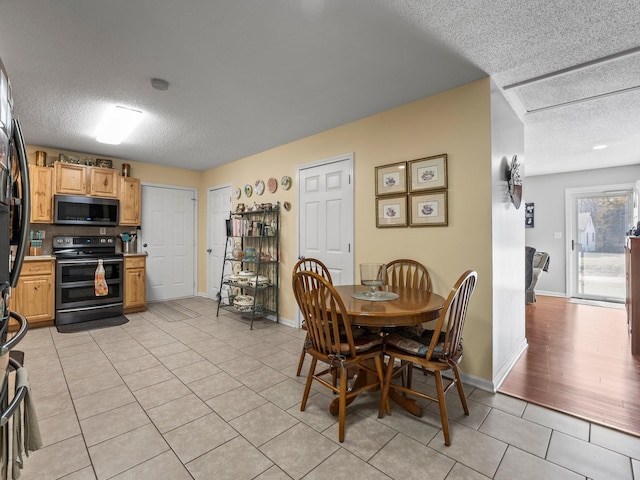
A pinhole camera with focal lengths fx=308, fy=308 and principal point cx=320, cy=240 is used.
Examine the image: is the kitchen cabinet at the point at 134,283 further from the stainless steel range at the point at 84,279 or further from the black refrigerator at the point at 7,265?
the black refrigerator at the point at 7,265

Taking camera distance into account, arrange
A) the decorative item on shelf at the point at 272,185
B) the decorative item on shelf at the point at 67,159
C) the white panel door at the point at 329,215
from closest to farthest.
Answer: the white panel door at the point at 329,215
the decorative item on shelf at the point at 272,185
the decorative item on shelf at the point at 67,159

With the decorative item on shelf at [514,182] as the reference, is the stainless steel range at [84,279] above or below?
below

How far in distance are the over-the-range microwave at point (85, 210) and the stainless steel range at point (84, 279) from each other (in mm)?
299

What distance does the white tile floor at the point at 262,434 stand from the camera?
158cm

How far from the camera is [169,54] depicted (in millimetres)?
2162

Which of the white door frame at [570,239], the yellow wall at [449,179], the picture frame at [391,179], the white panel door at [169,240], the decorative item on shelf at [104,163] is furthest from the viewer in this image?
the white door frame at [570,239]

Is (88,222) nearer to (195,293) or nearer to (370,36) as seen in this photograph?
(195,293)

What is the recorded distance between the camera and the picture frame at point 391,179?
9.61 feet

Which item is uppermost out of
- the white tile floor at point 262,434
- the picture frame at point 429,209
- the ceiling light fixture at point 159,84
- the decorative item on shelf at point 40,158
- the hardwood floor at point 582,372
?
the ceiling light fixture at point 159,84

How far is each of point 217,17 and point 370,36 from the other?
3.07ft

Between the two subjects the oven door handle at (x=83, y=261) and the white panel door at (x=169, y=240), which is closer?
the oven door handle at (x=83, y=261)

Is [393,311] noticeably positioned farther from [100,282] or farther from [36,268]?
[36,268]

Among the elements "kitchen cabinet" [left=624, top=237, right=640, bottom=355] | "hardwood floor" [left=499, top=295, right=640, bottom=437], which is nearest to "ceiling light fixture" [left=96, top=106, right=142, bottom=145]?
"hardwood floor" [left=499, top=295, right=640, bottom=437]

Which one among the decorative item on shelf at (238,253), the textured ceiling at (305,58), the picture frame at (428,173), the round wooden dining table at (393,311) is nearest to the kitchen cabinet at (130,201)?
the textured ceiling at (305,58)
